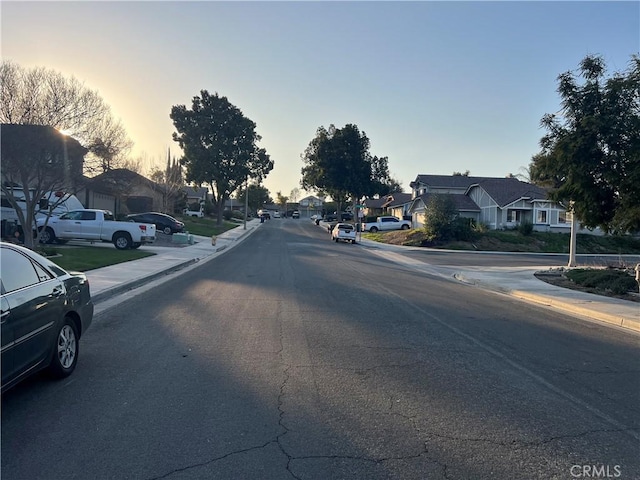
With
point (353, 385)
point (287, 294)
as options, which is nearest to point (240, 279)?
point (287, 294)

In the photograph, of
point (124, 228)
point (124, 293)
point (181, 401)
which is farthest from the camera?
point (124, 228)

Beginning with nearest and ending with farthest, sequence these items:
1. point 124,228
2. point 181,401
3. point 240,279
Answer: point 181,401
point 240,279
point 124,228

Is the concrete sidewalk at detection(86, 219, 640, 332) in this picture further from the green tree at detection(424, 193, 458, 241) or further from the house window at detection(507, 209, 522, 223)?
the house window at detection(507, 209, 522, 223)

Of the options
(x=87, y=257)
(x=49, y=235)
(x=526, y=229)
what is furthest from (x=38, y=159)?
(x=526, y=229)

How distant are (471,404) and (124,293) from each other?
9.88 metres

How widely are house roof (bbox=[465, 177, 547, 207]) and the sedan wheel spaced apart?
152 feet

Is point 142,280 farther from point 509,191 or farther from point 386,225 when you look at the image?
point 386,225

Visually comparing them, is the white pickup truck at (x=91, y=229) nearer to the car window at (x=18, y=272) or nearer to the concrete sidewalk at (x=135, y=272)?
the concrete sidewalk at (x=135, y=272)

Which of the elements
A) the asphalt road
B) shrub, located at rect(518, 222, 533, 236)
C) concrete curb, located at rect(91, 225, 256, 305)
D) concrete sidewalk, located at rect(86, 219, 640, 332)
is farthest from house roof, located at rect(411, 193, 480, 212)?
the asphalt road

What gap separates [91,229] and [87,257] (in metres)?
5.37

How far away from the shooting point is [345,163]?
6950 centimetres

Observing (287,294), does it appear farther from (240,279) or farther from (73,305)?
(73,305)

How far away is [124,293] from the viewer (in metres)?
13.1

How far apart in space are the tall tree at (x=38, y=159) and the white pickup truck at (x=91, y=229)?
478 cm
